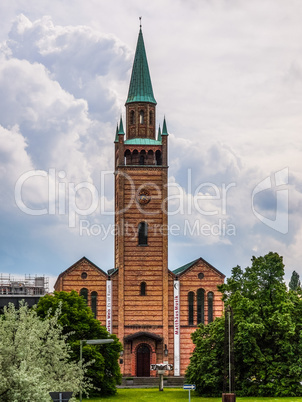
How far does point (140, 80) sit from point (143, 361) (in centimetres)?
3180

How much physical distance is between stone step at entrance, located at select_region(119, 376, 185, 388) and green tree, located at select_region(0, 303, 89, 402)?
31614 millimetres

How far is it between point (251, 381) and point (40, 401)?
32.7 meters

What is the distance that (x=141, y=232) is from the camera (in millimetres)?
91750

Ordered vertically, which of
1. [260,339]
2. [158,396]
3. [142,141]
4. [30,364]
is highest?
[142,141]

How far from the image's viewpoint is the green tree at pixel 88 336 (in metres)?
69.9

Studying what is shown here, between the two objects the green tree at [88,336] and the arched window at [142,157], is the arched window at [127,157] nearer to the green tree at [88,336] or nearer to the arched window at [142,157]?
the arched window at [142,157]

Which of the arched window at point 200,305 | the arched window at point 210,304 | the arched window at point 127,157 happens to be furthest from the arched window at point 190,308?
the arched window at point 127,157

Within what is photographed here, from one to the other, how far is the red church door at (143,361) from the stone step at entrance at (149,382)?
13.0 ft

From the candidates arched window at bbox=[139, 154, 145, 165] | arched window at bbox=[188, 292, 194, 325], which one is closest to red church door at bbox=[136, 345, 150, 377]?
arched window at bbox=[188, 292, 194, 325]

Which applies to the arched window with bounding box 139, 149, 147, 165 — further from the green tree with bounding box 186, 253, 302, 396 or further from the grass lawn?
the grass lawn

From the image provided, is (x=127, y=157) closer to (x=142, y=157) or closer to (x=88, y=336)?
(x=142, y=157)

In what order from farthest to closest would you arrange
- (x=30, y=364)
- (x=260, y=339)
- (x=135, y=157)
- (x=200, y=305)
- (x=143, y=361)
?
(x=135, y=157)
(x=200, y=305)
(x=143, y=361)
(x=260, y=339)
(x=30, y=364)

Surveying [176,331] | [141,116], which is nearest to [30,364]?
[176,331]

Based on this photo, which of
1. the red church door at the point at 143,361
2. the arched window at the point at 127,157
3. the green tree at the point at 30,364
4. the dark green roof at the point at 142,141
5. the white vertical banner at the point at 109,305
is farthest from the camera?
the arched window at the point at 127,157
